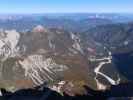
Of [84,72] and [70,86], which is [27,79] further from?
[70,86]

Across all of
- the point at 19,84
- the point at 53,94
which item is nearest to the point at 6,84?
the point at 19,84

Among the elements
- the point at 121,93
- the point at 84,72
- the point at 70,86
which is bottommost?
the point at 84,72

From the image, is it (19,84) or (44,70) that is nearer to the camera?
(19,84)

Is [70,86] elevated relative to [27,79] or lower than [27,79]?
elevated

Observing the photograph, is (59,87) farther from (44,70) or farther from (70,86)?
(44,70)

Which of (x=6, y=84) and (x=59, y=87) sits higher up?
(x=59, y=87)

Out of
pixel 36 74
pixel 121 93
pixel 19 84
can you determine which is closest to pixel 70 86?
pixel 121 93

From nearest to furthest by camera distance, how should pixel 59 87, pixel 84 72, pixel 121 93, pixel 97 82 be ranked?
pixel 121 93 → pixel 59 87 → pixel 97 82 → pixel 84 72

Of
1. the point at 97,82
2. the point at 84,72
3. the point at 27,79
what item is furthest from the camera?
the point at 84,72

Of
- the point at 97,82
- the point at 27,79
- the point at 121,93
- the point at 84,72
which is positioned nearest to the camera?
the point at 121,93
